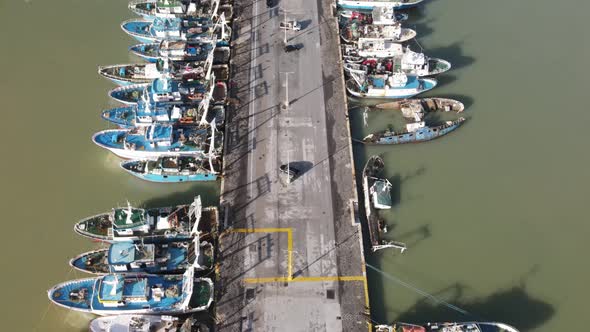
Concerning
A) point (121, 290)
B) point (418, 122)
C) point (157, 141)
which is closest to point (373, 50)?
point (418, 122)

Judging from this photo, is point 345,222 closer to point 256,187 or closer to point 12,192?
point 256,187

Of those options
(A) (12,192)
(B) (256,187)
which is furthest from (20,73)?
(B) (256,187)

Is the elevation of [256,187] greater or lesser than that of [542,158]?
lesser

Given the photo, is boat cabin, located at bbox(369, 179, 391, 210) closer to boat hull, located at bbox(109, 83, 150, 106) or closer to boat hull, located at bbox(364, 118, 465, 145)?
boat hull, located at bbox(364, 118, 465, 145)

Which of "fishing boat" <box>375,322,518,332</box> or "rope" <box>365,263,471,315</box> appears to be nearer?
"fishing boat" <box>375,322,518,332</box>

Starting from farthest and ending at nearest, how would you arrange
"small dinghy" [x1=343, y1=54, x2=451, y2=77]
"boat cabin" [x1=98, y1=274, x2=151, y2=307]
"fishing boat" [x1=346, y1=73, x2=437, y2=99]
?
"small dinghy" [x1=343, y1=54, x2=451, y2=77] → "fishing boat" [x1=346, y1=73, x2=437, y2=99] → "boat cabin" [x1=98, y1=274, x2=151, y2=307]

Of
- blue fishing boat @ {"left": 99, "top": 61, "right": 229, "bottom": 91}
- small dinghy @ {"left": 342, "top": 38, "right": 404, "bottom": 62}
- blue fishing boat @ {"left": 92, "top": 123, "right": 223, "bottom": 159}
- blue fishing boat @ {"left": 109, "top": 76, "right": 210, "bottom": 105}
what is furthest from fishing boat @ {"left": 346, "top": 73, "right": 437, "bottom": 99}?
blue fishing boat @ {"left": 92, "top": 123, "right": 223, "bottom": 159}

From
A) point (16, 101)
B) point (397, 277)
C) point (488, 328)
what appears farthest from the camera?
point (16, 101)
